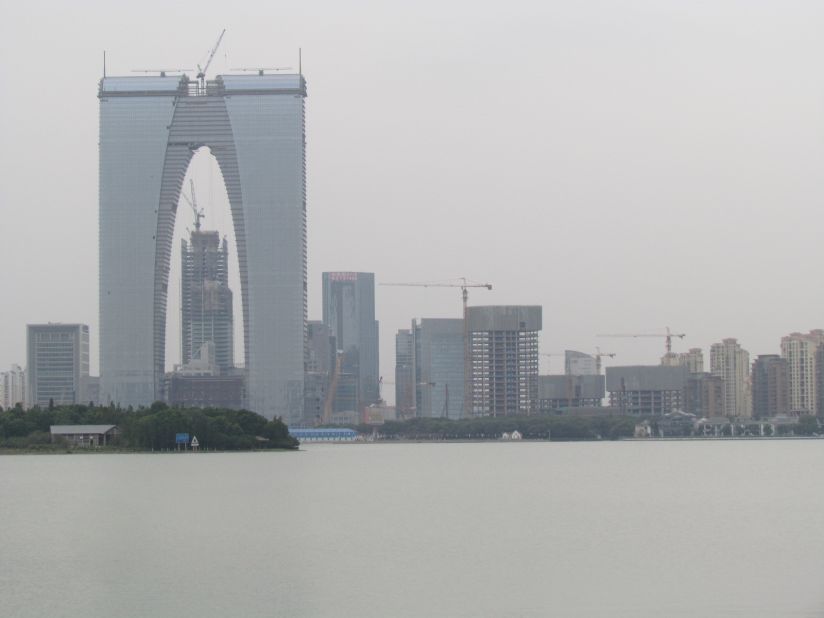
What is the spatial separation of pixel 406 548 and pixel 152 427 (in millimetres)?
81003

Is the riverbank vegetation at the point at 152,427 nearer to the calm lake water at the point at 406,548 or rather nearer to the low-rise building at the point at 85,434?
the low-rise building at the point at 85,434

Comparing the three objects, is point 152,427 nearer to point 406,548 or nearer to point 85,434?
point 85,434

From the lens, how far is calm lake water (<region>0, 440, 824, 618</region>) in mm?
37219

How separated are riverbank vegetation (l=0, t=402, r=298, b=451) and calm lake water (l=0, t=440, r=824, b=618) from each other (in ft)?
128

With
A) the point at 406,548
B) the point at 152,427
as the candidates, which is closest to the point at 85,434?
the point at 152,427

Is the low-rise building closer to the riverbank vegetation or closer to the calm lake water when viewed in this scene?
the riverbank vegetation

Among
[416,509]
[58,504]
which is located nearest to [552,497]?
[416,509]

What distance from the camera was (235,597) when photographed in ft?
125

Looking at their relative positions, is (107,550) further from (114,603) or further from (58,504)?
(58,504)

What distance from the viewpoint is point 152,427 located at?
12656 cm

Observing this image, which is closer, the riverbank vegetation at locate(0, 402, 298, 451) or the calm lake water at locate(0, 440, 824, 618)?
the calm lake water at locate(0, 440, 824, 618)

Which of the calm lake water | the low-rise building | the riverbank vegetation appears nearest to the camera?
the calm lake water

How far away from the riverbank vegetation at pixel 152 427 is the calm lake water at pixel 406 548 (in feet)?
128

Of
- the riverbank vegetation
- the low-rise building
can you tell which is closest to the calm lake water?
the riverbank vegetation
